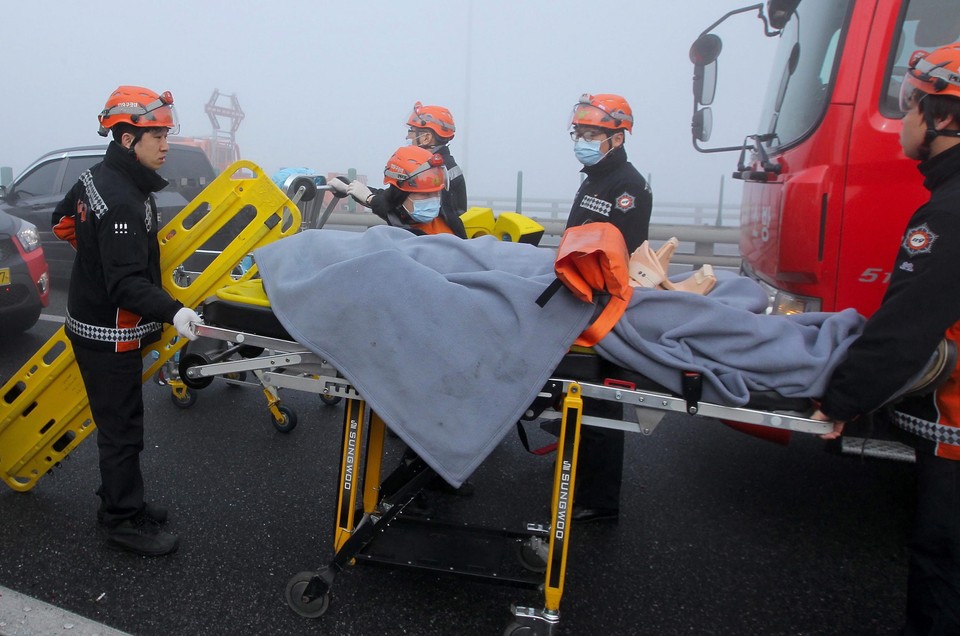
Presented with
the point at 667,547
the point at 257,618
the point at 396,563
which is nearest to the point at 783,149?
the point at 667,547

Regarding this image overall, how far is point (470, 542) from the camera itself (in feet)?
8.37

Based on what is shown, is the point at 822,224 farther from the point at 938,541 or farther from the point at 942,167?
the point at 938,541

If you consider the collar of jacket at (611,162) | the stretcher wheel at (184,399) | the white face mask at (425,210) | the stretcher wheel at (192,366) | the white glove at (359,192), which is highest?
the collar of jacket at (611,162)

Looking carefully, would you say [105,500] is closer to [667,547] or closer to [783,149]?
[667,547]

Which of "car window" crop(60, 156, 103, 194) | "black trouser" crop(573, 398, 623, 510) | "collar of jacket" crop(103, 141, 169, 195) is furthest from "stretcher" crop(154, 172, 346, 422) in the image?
"car window" crop(60, 156, 103, 194)

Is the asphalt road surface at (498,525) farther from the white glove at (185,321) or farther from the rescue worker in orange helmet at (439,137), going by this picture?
the rescue worker in orange helmet at (439,137)

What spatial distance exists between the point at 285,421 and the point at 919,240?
3314mm

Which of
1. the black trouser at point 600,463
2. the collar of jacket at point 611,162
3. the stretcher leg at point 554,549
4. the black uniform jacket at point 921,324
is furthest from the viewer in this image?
the collar of jacket at point 611,162

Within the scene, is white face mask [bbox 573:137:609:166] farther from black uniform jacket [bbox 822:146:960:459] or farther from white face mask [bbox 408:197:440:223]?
black uniform jacket [bbox 822:146:960:459]

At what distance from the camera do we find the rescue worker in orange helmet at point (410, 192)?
3340mm

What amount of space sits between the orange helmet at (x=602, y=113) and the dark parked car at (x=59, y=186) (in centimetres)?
548

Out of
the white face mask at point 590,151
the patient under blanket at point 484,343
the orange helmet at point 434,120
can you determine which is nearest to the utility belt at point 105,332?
the patient under blanket at point 484,343

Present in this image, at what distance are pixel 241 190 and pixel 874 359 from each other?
239 cm

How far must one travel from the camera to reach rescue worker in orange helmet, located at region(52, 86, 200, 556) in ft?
8.02
